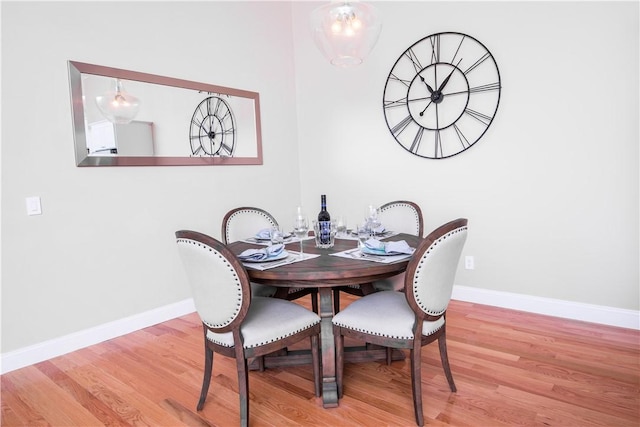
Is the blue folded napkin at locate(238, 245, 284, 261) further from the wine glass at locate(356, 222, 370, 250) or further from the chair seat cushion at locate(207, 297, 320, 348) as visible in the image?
the wine glass at locate(356, 222, 370, 250)

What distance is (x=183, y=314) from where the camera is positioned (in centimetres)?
342

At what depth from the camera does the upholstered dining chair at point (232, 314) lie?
1660mm

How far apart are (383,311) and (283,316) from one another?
0.48 meters

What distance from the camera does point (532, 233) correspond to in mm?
3117

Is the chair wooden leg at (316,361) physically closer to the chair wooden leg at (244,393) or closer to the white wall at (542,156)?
the chair wooden leg at (244,393)

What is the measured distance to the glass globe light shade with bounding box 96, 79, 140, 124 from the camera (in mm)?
2881

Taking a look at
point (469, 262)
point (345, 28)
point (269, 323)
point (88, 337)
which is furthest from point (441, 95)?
point (88, 337)

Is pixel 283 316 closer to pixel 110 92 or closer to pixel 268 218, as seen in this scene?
pixel 268 218

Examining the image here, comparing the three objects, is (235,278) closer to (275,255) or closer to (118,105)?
(275,255)

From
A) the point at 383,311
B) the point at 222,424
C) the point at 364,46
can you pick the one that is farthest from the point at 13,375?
the point at 364,46

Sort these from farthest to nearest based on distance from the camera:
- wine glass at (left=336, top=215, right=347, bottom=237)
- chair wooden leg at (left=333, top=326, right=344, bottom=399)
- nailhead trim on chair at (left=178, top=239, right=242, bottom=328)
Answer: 1. wine glass at (left=336, top=215, right=347, bottom=237)
2. chair wooden leg at (left=333, top=326, right=344, bottom=399)
3. nailhead trim on chair at (left=178, top=239, right=242, bottom=328)

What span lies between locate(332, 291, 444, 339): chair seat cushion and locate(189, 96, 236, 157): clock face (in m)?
2.17

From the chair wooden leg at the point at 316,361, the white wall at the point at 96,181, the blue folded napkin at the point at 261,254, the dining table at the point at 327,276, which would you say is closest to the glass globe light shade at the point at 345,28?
the dining table at the point at 327,276

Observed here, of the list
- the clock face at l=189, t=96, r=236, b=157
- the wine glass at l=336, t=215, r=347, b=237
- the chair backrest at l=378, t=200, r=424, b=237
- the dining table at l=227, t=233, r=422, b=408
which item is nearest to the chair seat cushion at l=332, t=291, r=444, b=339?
the dining table at l=227, t=233, r=422, b=408
